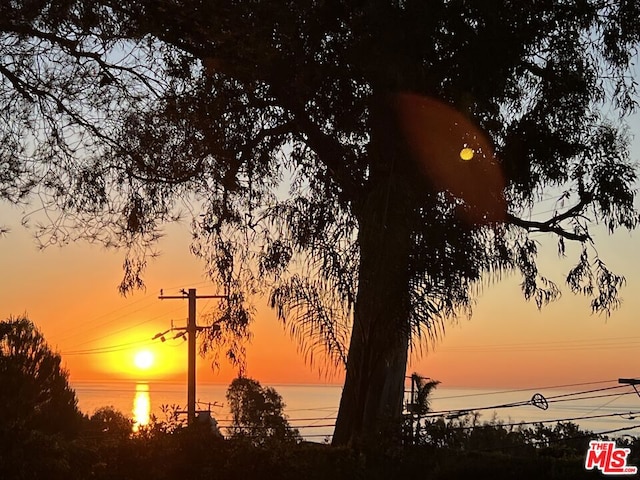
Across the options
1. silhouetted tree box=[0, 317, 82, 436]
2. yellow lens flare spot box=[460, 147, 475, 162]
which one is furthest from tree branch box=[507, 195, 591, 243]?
silhouetted tree box=[0, 317, 82, 436]

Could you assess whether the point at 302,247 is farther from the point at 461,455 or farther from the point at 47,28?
the point at 47,28

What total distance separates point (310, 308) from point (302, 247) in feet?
3.67

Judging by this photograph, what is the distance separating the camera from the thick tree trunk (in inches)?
348

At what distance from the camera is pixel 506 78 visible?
10.1 meters

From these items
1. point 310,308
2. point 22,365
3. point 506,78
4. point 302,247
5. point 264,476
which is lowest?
point 264,476

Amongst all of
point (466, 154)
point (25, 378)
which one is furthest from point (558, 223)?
point (25, 378)

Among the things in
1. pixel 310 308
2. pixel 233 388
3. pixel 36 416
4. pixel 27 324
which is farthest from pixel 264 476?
pixel 233 388

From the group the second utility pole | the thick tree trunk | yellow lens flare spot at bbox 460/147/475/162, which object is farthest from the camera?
the second utility pole

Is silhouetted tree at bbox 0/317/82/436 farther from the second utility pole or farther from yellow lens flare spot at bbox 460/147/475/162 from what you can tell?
the second utility pole

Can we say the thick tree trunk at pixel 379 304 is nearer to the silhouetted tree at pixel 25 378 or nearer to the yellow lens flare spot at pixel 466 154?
the yellow lens flare spot at pixel 466 154

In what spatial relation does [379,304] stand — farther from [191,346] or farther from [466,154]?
[191,346]

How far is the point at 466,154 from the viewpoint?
991 centimetres

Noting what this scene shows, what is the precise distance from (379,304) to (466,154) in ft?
6.98

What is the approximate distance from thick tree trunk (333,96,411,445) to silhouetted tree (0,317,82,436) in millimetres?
3271
